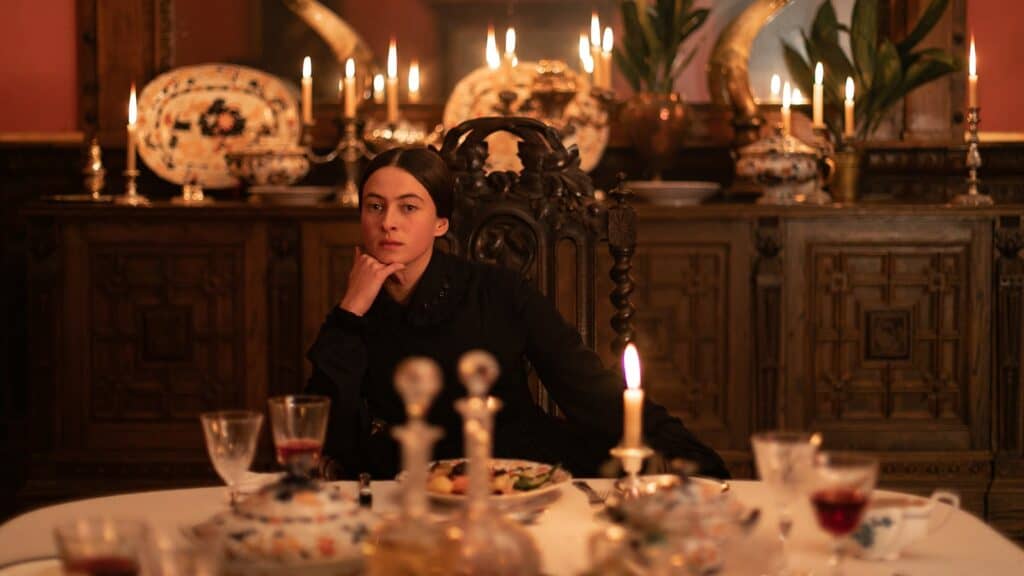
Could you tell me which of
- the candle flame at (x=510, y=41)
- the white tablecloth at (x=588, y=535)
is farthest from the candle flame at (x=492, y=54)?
the white tablecloth at (x=588, y=535)

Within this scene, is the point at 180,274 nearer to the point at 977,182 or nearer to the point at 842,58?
the point at 842,58

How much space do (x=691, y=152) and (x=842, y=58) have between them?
0.51 meters

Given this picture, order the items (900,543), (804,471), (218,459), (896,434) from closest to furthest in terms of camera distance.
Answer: (804,471)
(900,543)
(218,459)
(896,434)

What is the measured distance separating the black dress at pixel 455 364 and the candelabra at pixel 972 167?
184cm

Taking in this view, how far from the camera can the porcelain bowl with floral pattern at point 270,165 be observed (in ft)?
13.7

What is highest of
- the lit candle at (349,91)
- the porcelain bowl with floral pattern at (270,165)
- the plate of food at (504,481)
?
the lit candle at (349,91)

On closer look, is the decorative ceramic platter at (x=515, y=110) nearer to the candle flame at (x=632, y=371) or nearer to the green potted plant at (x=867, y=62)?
the green potted plant at (x=867, y=62)

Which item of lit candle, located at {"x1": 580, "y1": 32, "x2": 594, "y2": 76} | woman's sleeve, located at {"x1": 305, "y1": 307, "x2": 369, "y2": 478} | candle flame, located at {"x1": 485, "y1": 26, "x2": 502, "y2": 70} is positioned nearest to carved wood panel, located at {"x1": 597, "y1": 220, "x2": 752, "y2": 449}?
lit candle, located at {"x1": 580, "y1": 32, "x2": 594, "y2": 76}

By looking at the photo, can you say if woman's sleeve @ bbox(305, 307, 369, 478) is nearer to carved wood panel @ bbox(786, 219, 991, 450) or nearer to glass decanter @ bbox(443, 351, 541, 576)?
glass decanter @ bbox(443, 351, 541, 576)

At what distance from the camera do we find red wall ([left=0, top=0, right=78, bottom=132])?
14.7 feet

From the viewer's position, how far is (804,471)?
1486 millimetres

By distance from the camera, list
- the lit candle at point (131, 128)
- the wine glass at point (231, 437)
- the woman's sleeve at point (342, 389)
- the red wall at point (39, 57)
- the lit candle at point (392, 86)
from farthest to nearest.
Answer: the red wall at point (39, 57) < the lit candle at point (392, 86) < the lit candle at point (131, 128) < the woman's sleeve at point (342, 389) < the wine glass at point (231, 437)

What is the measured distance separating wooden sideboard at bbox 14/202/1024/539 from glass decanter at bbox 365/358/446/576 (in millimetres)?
2821

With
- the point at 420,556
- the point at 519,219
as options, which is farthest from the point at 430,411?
the point at 420,556
